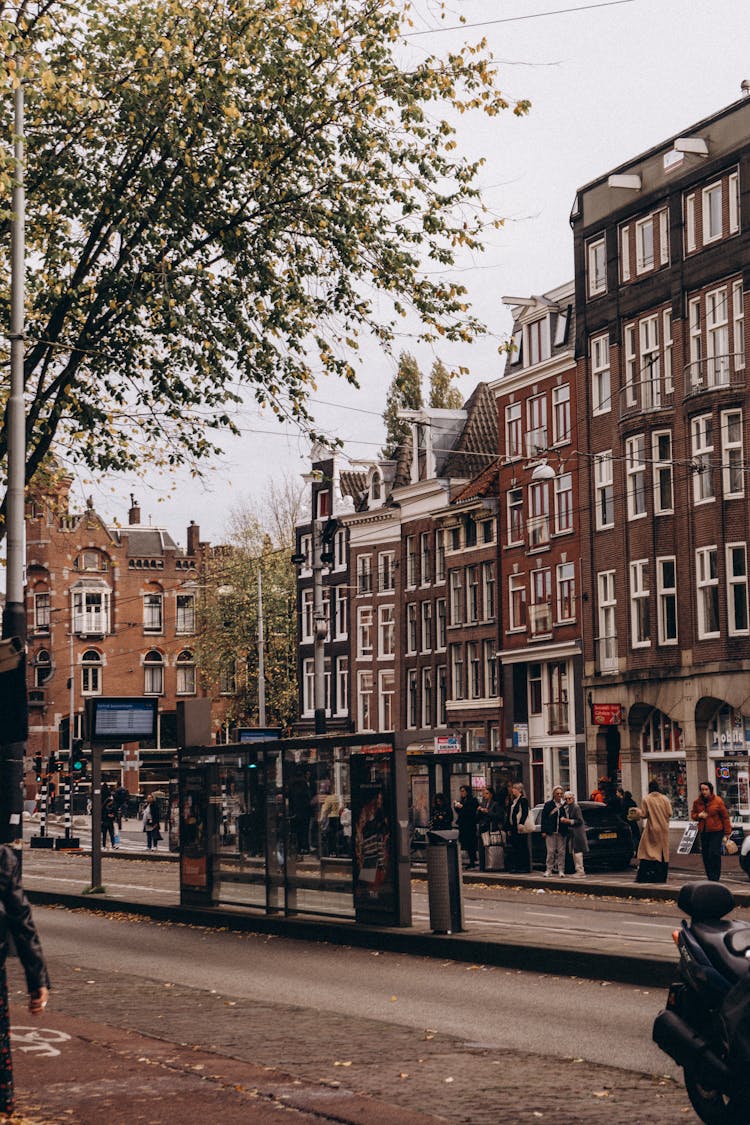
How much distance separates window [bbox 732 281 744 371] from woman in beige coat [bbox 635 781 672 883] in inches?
798

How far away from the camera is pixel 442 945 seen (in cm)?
1759

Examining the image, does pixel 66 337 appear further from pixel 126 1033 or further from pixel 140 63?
pixel 126 1033

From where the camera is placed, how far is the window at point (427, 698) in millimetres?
67625

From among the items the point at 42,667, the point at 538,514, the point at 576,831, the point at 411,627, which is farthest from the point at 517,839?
the point at 42,667

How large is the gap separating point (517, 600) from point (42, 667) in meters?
50.2

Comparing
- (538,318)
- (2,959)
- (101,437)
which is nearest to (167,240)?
(101,437)

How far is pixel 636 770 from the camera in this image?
50844 mm

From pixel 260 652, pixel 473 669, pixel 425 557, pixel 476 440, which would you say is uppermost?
pixel 476 440

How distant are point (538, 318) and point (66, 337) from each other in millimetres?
37564

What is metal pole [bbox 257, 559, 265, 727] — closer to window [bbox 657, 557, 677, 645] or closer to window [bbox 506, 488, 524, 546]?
window [bbox 506, 488, 524, 546]

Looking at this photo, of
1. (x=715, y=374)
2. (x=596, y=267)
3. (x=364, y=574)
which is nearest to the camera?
(x=715, y=374)

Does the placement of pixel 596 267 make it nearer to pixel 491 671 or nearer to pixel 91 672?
pixel 491 671

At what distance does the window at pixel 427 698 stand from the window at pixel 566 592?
12135 millimetres

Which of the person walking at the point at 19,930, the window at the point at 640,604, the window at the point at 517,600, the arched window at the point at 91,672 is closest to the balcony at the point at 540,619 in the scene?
the window at the point at 517,600
